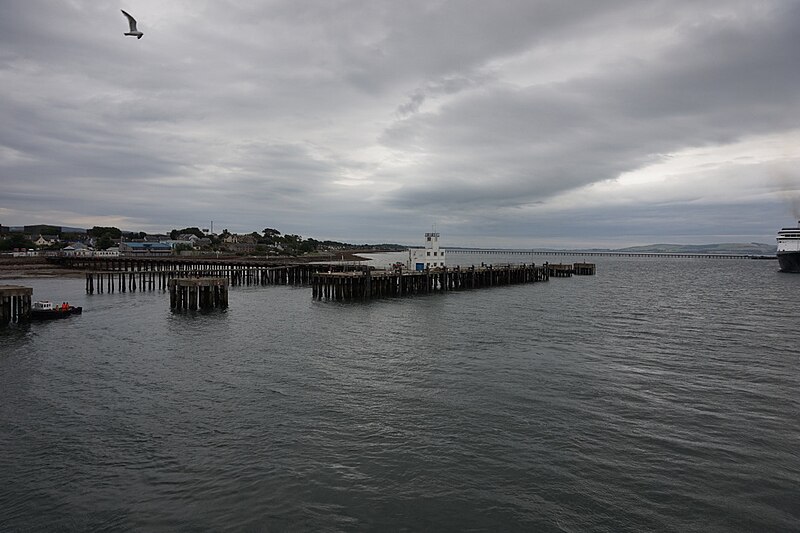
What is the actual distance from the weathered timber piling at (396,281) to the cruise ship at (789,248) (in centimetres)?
7602

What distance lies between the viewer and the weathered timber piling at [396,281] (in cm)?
5353

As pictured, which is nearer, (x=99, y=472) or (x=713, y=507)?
(x=713, y=507)

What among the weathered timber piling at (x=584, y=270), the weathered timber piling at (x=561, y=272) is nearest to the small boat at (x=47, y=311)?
the weathered timber piling at (x=561, y=272)

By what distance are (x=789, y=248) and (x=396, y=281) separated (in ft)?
344

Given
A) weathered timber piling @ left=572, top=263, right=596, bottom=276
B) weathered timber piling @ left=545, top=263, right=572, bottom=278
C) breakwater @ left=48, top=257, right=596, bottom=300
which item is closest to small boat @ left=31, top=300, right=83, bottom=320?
breakwater @ left=48, top=257, right=596, bottom=300

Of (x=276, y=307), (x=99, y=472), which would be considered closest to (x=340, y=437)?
(x=99, y=472)

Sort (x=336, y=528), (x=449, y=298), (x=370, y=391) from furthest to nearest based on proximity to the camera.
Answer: (x=449, y=298) → (x=370, y=391) → (x=336, y=528)

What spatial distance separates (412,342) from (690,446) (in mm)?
17539

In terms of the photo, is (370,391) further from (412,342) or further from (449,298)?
(449,298)

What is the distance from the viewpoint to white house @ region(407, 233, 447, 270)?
68.1 m

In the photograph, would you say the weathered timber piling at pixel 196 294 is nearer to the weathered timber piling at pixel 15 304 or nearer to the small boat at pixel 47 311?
the small boat at pixel 47 311

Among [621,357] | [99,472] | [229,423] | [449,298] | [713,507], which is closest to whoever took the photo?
[713,507]

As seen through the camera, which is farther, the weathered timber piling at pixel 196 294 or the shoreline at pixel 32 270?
the shoreline at pixel 32 270

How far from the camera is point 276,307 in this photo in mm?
46312
